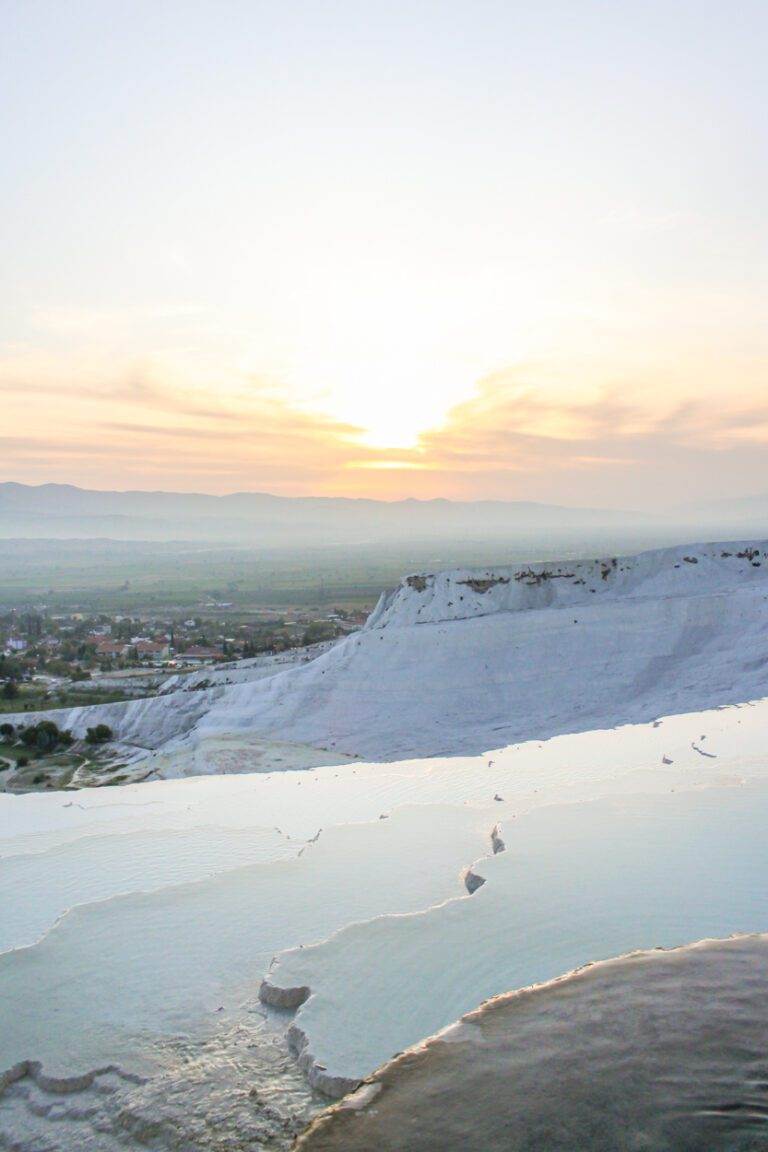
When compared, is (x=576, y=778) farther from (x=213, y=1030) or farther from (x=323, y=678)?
(x=323, y=678)

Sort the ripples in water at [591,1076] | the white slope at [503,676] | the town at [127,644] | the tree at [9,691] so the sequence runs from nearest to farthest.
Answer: the ripples in water at [591,1076] < the white slope at [503,676] < the tree at [9,691] < the town at [127,644]

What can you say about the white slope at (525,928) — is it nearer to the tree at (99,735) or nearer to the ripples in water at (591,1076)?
the ripples in water at (591,1076)

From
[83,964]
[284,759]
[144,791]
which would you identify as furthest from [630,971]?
[284,759]

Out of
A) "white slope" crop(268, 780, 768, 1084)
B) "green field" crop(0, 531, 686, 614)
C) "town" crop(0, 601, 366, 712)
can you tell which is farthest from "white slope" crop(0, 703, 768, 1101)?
"green field" crop(0, 531, 686, 614)

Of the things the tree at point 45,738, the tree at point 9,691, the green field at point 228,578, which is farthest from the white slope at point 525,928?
the green field at point 228,578

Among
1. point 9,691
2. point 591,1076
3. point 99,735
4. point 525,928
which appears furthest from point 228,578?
point 591,1076

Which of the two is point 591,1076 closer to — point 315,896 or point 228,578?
point 315,896

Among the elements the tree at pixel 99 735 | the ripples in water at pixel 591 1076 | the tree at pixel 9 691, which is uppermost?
the ripples in water at pixel 591 1076
